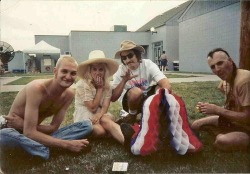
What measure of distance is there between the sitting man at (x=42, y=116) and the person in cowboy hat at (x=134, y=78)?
510 mm

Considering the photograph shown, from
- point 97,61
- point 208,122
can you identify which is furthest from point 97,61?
point 208,122

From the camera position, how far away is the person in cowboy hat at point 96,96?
1976mm

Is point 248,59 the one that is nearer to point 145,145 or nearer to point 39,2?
point 145,145

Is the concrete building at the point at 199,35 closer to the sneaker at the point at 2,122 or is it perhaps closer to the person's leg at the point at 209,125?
the person's leg at the point at 209,125

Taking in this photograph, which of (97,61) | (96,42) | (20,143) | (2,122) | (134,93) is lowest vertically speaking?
(20,143)

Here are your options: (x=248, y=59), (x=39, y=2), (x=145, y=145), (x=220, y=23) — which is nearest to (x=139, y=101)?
(x=145, y=145)

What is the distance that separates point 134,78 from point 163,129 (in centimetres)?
85

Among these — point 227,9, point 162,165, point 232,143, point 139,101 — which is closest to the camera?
point 162,165

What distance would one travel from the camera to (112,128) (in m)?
1.95

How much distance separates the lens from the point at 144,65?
95.0 inches

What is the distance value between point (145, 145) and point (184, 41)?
3165mm

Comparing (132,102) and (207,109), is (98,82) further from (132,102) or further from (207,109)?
(207,109)

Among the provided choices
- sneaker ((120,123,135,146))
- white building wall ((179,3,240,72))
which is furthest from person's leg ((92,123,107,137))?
Result: white building wall ((179,3,240,72))

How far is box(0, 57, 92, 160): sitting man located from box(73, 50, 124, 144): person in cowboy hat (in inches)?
5.8
